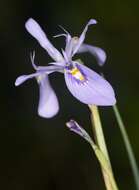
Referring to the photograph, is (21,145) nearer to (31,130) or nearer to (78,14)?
(31,130)

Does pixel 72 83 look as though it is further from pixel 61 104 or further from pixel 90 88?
pixel 61 104

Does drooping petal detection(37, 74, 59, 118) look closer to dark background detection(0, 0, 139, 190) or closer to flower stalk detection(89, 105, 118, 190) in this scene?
flower stalk detection(89, 105, 118, 190)

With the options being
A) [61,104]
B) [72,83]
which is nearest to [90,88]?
[72,83]

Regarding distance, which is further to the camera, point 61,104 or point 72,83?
point 61,104

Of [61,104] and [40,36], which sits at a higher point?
[40,36]

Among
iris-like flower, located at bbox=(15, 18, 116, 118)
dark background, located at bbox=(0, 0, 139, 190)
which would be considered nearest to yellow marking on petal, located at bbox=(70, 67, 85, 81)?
iris-like flower, located at bbox=(15, 18, 116, 118)

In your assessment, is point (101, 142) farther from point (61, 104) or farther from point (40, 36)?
point (61, 104)
